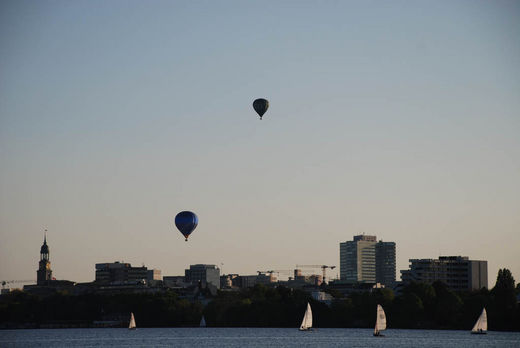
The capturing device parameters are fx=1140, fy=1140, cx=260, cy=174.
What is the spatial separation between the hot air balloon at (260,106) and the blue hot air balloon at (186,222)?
3293 centimetres

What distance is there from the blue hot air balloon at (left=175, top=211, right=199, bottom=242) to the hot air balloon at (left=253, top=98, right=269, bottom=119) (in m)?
32.9

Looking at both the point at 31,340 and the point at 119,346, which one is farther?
the point at 31,340

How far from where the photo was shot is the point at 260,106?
161 metres

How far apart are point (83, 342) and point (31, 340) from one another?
14.3 metres

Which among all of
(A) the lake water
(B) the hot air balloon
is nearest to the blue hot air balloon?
(A) the lake water

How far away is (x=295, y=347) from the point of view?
154125 millimetres

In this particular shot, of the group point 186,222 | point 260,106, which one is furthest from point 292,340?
point 260,106

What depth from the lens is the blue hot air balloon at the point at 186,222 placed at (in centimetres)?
18688

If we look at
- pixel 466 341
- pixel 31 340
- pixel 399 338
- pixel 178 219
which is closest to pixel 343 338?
pixel 399 338

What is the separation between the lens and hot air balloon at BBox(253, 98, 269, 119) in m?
160

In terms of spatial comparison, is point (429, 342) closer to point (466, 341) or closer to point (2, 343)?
point (466, 341)

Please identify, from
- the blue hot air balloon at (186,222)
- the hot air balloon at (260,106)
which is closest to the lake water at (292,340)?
the blue hot air balloon at (186,222)

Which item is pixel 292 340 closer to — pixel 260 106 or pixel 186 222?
pixel 186 222

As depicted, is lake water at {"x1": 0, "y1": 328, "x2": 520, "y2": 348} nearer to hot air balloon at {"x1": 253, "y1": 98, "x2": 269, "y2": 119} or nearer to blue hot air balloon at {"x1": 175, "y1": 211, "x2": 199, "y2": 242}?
blue hot air balloon at {"x1": 175, "y1": 211, "x2": 199, "y2": 242}
